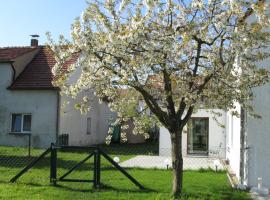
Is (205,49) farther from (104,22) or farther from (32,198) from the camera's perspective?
(32,198)

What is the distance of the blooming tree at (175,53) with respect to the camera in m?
9.27

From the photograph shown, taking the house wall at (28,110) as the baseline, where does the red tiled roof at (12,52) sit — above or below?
above

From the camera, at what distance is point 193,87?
33.2 ft

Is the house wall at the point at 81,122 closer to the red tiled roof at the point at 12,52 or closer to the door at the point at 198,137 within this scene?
the red tiled roof at the point at 12,52

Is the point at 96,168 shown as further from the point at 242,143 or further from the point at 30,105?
the point at 30,105

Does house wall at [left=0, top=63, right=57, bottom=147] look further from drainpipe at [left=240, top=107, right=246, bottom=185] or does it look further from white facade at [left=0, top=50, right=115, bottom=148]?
drainpipe at [left=240, top=107, right=246, bottom=185]

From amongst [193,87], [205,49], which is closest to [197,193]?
[193,87]

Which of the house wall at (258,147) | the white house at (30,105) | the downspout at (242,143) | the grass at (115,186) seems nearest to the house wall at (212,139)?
the white house at (30,105)

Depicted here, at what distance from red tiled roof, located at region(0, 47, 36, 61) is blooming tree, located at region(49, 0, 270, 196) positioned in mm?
18789

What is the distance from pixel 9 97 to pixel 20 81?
118 cm

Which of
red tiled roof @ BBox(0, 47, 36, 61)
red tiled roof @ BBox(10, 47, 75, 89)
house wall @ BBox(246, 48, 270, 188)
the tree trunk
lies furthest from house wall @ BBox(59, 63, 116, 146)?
the tree trunk

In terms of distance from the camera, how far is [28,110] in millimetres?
27297

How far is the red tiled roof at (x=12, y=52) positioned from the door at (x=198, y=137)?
11.9 metres

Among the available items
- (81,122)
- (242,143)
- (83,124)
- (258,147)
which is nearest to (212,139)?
(81,122)
